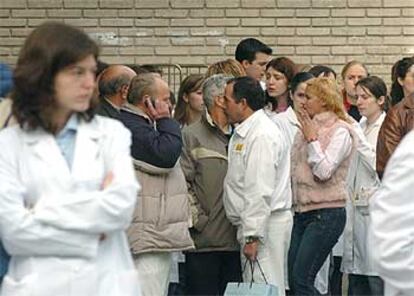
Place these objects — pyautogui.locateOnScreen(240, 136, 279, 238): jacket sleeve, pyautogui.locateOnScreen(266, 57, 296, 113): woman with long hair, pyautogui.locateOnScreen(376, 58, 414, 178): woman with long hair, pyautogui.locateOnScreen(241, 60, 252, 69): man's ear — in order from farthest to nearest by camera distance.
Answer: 1. pyautogui.locateOnScreen(241, 60, 252, 69): man's ear
2. pyautogui.locateOnScreen(266, 57, 296, 113): woman with long hair
3. pyautogui.locateOnScreen(240, 136, 279, 238): jacket sleeve
4. pyautogui.locateOnScreen(376, 58, 414, 178): woman with long hair

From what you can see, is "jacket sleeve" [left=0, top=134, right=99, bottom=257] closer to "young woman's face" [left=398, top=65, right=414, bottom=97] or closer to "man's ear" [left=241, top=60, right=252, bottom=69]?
"young woman's face" [left=398, top=65, right=414, bottom=97]

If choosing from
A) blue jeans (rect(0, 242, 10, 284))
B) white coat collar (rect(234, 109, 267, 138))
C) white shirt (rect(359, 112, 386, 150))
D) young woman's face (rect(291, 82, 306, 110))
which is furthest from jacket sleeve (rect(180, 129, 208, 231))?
blue jeans (rect(0, 242, 10, 284))

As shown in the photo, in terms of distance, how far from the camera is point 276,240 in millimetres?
7719

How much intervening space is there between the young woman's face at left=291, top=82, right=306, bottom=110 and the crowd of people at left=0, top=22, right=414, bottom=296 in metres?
0.02

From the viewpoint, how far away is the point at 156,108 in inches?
275

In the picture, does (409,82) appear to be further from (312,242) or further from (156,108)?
(156,108)

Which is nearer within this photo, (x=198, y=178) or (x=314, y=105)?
(x=198, y=178)

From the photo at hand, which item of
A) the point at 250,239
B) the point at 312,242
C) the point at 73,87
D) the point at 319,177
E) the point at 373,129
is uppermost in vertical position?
the point at 73,87

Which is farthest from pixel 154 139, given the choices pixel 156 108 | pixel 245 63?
pixel 245 63

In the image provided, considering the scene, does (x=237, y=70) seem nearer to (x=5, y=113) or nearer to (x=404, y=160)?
(x=5, y=113)

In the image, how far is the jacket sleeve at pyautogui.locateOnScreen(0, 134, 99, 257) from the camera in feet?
14.0

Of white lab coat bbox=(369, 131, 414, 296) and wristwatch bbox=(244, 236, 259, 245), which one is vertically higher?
white lab coat bbox=(369, 131, 414, 296)

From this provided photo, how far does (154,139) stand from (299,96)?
2144mm

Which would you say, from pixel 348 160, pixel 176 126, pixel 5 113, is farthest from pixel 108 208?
pixel 348 160
